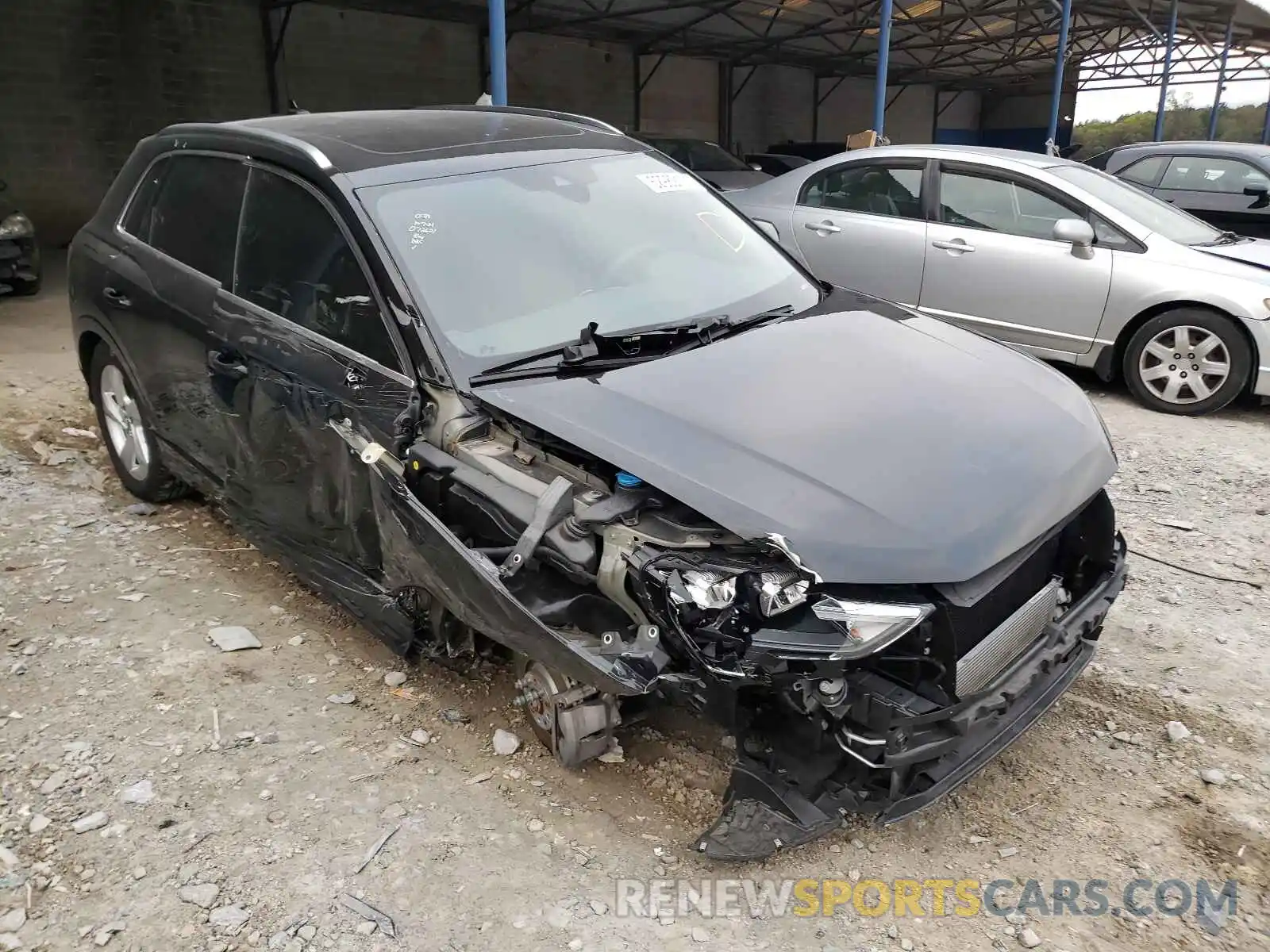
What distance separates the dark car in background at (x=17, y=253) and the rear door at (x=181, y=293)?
214 inches

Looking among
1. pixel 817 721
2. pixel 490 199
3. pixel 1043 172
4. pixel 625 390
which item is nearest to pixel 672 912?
pixel 817 721

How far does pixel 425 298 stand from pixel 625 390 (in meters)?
0.70

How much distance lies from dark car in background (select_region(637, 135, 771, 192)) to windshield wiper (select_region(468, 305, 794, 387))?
8.31m

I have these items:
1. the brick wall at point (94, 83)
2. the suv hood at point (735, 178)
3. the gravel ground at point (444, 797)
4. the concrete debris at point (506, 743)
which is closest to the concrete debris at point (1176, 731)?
the gravel ground at point (444, 797)

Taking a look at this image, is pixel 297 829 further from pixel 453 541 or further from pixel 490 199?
pixel 490 199

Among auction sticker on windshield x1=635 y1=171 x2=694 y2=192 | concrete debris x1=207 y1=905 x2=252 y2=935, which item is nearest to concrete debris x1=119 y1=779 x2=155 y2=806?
concrete debris x1=207 y1=905 x2=252 y2=935

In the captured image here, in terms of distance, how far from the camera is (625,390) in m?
2.63

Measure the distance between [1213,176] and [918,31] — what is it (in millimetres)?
14056

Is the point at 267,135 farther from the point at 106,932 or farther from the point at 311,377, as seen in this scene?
the point at 106,932

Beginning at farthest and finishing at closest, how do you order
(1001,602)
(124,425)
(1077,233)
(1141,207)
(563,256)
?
(1141,207), (1077,233), (124,425), (563,256), (1001,602)

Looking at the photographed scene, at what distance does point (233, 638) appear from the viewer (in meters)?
3.50

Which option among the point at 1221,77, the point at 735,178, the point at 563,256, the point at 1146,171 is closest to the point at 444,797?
the point at 563,256

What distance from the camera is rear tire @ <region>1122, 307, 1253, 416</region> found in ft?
18.7

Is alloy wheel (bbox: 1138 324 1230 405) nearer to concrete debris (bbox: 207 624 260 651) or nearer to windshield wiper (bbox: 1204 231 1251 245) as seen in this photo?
windshield wiper (bbox: 1204 231 1251 245)
